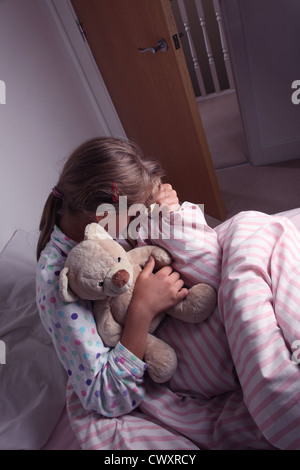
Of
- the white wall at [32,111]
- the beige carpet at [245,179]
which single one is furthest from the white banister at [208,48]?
the white wall at [32,111]

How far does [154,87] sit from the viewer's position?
6.11ft

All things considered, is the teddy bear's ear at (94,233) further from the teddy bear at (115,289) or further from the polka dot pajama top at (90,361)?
the polka dot pajama top at (90,361)

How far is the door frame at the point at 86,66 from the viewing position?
2.06 metres

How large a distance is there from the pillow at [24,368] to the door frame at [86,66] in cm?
147

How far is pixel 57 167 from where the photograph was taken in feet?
5.91

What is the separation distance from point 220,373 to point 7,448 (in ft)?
1.74

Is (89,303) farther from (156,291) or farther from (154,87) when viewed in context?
(154,87)

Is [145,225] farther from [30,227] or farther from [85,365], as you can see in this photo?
[30,227]

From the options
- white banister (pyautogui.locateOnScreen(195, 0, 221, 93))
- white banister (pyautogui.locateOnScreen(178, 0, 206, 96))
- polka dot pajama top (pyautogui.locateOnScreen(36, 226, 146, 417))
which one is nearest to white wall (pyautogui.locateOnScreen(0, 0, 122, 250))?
polka dot pajama top (pyautogui.locateOnScreen(36, 226, 146, 417))

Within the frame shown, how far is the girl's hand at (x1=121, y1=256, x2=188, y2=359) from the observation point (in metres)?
0.78

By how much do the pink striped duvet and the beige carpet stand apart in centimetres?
121

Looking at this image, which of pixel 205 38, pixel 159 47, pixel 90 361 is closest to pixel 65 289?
pixel 90 361

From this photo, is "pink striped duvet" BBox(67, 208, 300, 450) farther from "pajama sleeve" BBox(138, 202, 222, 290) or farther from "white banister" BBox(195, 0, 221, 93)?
"white banister" BBox(195, 0, 221, 93)
